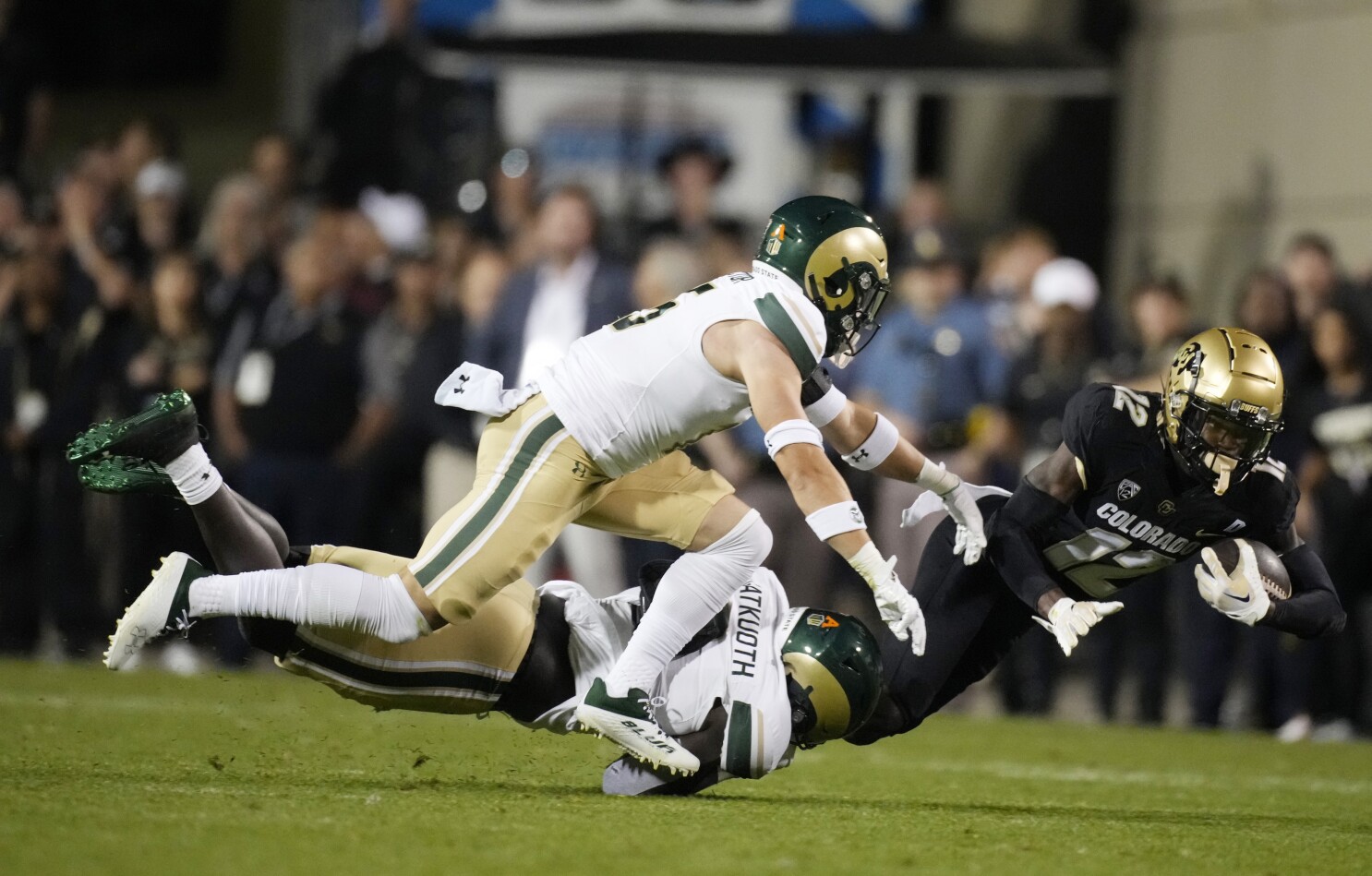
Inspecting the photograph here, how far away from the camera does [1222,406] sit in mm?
5527

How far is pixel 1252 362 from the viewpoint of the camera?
5617 millimetres

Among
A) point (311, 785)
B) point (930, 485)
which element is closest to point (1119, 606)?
point (930, 485)

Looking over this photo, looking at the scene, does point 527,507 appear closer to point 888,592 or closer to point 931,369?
point 888,592

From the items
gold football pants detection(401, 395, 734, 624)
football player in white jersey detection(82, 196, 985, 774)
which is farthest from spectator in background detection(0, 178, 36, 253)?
gold football pants detection(401, 395, 734, 624)

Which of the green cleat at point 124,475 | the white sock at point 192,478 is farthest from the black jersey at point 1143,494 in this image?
the green cleat at point 124,475

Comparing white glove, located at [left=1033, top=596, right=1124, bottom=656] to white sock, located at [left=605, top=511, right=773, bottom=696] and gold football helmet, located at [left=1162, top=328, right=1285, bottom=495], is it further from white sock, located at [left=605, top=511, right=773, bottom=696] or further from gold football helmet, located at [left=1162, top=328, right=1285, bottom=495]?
white sock, located at [left=605, top=511, right=773, bottom=696]

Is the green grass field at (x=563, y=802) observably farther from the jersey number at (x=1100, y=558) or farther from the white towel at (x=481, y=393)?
the white towel at (x=481, y=393)

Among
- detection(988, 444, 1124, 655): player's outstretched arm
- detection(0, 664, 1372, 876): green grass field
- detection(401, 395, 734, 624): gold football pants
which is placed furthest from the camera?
detection(988, 444, 1124, 655): player's outstretched arm

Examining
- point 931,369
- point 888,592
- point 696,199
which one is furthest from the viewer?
point 696,199

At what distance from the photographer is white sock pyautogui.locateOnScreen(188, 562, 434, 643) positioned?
5.05 meters

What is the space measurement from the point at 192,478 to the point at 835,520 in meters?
1.74

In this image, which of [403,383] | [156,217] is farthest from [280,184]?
[403,383]

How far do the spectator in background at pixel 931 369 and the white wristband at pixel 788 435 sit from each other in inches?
168

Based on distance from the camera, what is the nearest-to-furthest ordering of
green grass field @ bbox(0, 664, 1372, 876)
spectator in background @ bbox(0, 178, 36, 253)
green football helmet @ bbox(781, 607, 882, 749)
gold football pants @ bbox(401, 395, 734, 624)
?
green grass field @ bbox(0, 664, 1372, 876) → gold football pants @ bbox(401, 395, 734, 624) → green football helmet @ bbox(781, 607, 882, 749) → spectator in background @ bbox(0, 178, 36, 253)
